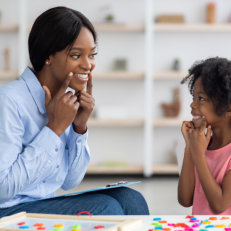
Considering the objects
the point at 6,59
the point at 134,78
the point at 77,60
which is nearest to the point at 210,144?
the point at 77,60

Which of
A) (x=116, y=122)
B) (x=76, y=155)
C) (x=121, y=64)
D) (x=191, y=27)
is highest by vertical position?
(x=191, y=27)

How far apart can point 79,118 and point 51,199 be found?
1.05ft

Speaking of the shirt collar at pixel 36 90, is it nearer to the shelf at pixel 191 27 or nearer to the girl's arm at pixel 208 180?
the girl's arm at pixel 208 180

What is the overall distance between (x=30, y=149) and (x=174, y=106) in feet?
12.8

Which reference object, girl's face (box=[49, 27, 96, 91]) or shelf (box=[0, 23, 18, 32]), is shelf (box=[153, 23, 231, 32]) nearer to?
shelf (box=[0, 23, 18, 32])

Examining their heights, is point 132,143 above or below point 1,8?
below

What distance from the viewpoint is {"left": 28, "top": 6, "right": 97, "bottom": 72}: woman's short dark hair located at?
177 cm

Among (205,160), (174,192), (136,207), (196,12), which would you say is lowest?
(174,192)

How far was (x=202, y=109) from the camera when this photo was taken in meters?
1.89

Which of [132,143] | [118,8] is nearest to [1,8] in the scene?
[118,8]

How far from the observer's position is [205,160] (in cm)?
183

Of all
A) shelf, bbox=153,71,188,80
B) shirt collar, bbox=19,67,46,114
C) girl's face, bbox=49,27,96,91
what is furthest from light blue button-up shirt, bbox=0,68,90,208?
shelf, bbox=153,71,188,80

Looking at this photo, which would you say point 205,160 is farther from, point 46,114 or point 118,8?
point 118,8

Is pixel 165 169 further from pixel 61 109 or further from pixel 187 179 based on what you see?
pixel 61 109
